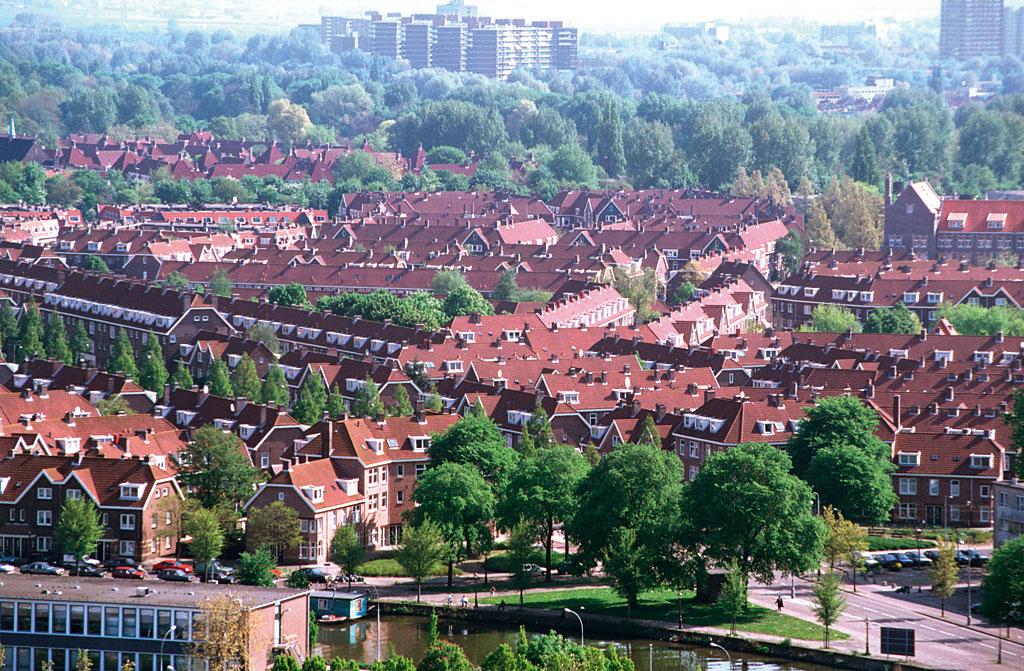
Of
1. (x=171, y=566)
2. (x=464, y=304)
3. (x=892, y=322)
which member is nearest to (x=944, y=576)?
(x=171, y=566)

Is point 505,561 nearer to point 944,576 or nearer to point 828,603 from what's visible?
point 828,603

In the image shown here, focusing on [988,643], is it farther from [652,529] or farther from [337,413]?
[337,413]

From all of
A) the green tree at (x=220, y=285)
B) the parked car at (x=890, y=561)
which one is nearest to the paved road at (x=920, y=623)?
the parked car at (x=890, y=561)

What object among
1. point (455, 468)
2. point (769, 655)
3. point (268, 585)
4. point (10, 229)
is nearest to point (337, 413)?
point (455, 468)

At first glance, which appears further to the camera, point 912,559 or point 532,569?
point 912,559

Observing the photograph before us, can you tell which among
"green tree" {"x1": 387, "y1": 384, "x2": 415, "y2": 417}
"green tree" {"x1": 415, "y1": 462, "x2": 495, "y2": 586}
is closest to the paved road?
"green tree" {"x1": 415, "y1": 462, "x2": 495, "y2": 586}
